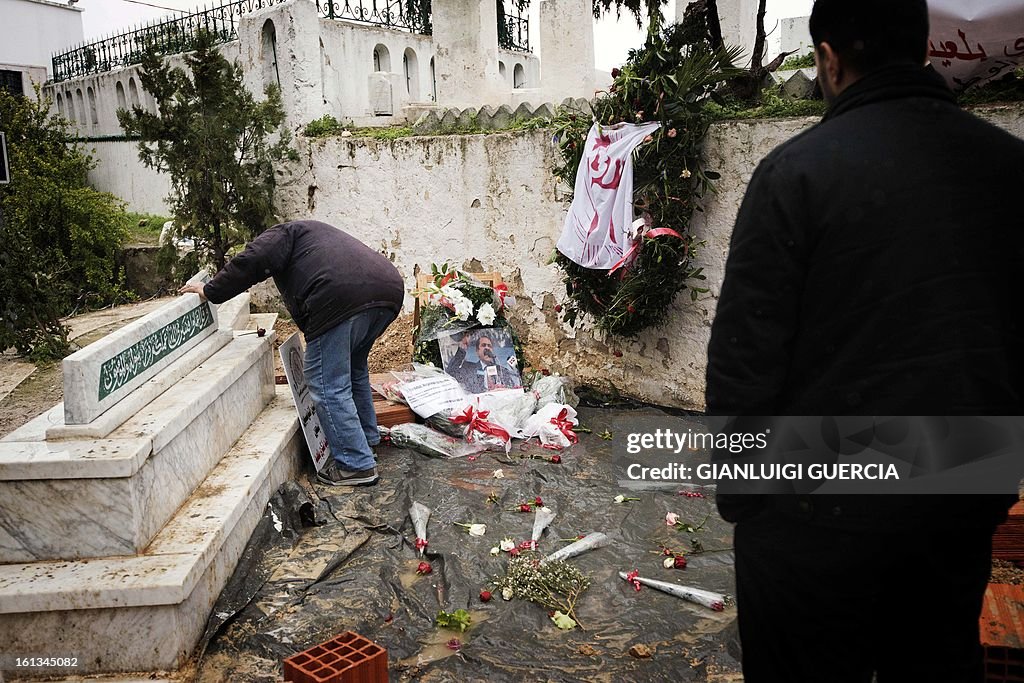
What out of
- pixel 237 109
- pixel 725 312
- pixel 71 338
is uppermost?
pixel 237 109

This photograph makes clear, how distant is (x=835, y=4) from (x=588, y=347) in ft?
16.5

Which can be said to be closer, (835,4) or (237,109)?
(835,4)

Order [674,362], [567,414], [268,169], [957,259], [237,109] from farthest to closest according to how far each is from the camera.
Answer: [268,169]
[237,109]
[674,362]
[567,414]
[957,259]

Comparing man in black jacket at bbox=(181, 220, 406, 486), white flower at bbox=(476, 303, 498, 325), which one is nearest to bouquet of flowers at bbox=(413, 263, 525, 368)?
white flower at bbox=(476, 303, 498, 325)

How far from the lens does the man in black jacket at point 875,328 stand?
1.48 m

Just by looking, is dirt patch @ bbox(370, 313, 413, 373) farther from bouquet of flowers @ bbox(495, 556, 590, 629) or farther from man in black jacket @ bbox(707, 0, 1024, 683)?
man in black jacket @ bbox(707, 0, 1024, 683)

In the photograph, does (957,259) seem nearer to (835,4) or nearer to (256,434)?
(835,4)

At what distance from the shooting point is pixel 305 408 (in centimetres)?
484

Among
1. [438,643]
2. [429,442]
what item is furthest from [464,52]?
[438,643]

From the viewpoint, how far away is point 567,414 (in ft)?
18.2

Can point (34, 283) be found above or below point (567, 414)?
above

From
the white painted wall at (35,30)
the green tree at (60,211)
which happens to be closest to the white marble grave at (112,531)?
the green tree at (60,211)

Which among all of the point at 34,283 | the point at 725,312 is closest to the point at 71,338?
the point at 34,283

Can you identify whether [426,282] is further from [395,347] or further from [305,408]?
→ [305,408]
